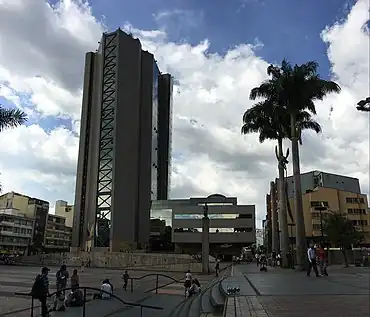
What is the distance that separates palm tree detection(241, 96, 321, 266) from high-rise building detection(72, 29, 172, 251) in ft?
207

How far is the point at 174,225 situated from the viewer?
96125 millimetres

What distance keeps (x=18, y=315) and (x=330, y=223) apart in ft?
113

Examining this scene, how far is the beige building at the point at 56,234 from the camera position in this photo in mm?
110312

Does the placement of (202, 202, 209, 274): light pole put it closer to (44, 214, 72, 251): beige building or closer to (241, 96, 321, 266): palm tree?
(241, 96, 321, 266): palm tree

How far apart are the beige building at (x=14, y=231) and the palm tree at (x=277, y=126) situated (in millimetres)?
71229

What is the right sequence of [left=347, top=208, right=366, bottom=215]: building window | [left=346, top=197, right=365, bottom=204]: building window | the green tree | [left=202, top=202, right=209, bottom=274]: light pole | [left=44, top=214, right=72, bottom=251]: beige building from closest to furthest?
1. [left=202, top=202, right=209, bottom=274]: light pole
2. the green tree
3. [left=347, top=208, right=366, bottom=215]: building window
4. [left=346, top=197, right=365, bottom=204]: building window
5. [left=44, top=214, right=72, bottom=251]: beige building

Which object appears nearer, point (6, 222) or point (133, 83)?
point (6, 222)

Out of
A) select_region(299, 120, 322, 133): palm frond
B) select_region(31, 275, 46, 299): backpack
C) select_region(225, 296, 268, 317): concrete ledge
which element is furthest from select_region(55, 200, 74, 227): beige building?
select_region(225, 296, 268, 317): concrete ledge

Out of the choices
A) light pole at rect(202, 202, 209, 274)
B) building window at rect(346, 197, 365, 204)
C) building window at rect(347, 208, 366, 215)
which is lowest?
light pole at rect(202, 202, 209, 274)

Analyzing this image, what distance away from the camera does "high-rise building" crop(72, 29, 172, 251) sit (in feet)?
314

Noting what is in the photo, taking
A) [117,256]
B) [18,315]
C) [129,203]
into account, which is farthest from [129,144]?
[18,315]

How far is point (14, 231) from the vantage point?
9325 cm

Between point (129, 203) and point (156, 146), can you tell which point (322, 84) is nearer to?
point (129, 203)

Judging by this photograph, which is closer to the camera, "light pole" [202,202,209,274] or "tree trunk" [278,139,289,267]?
"tree trunk" [278,139,289,267]
